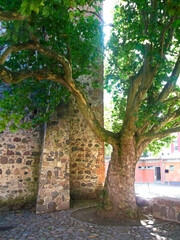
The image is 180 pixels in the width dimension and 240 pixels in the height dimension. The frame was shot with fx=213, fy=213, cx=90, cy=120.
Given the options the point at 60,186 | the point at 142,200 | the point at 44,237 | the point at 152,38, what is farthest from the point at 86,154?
the point at 152,38

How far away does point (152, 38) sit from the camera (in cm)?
508

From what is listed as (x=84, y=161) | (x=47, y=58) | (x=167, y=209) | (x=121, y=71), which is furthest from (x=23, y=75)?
(x=167, y=209)

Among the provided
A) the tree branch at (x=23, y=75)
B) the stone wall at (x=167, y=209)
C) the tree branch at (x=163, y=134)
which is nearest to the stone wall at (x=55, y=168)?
the tree branch at (x=23, y=75)

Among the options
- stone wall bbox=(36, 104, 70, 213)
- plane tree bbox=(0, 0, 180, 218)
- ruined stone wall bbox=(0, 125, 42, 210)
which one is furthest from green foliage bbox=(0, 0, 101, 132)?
ruined stone wall bbox=(0, 125, 42, 210)

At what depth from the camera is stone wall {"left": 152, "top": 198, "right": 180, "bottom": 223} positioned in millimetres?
5111

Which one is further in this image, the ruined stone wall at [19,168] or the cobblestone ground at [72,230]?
the ruined stone wall at [19,168]

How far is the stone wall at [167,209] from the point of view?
16.8ft

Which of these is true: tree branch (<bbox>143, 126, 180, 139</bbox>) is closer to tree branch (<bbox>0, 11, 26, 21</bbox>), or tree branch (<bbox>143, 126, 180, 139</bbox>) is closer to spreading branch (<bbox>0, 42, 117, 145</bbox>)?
spreading branch (<bbox>0, 42, 117, 145</bbox>)

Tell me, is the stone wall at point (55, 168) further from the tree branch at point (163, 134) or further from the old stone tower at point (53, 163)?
the tree branch at point (163, 134)

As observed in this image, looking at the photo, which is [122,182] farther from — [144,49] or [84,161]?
[144,49]

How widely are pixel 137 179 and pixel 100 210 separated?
1903 cm

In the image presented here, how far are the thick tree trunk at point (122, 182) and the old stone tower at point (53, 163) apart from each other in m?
1.52

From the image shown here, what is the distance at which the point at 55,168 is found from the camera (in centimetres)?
661

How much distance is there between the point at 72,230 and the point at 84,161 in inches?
148
